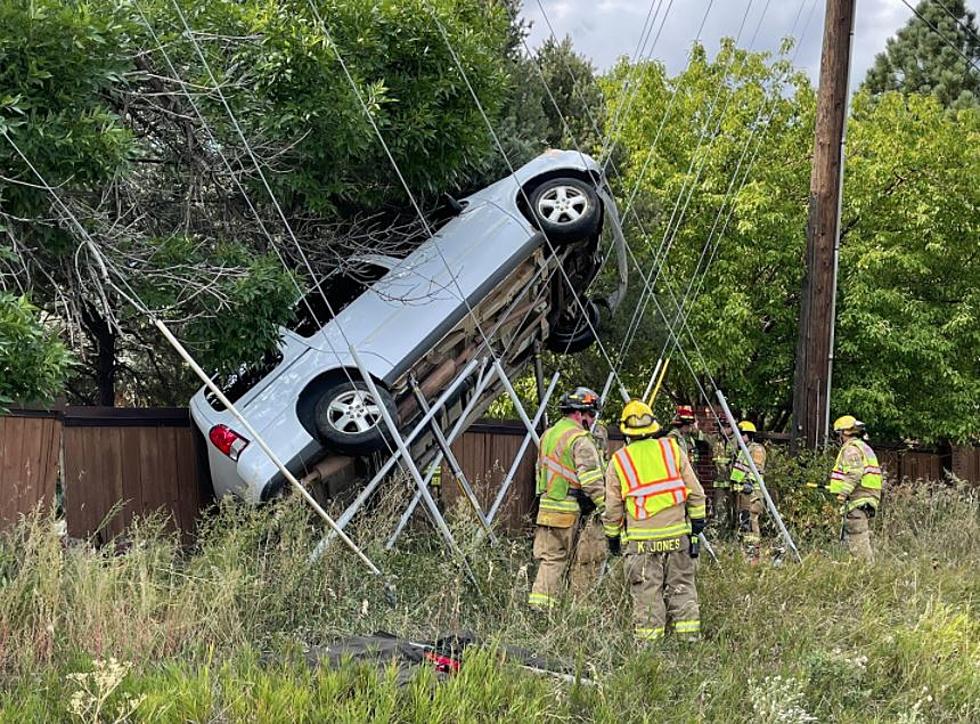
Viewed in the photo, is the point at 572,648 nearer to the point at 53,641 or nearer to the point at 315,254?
the point at 53,641

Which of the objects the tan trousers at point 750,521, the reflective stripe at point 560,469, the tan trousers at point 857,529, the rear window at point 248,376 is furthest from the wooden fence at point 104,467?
the tan trousers at point 857,529

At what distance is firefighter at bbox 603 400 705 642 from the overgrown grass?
0.77 feet

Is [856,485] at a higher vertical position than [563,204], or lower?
lower

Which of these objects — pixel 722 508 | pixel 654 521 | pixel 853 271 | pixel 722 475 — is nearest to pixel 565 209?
pixel 654 521

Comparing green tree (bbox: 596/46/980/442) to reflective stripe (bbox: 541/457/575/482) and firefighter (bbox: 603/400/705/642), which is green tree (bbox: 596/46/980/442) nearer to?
reflective stripe (bbox: 541/457/575/482)

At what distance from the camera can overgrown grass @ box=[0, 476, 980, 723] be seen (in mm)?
4602

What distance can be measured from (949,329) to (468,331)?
383 inches

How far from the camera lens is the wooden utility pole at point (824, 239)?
1287cm

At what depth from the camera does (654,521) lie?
683cm

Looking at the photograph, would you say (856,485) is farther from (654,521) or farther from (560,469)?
(654,521)

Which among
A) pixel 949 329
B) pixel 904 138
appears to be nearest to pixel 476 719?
pixel 949 329

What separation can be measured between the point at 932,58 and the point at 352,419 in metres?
36.3

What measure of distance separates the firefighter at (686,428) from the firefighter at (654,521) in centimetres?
511

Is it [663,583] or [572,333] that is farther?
[572,333]
